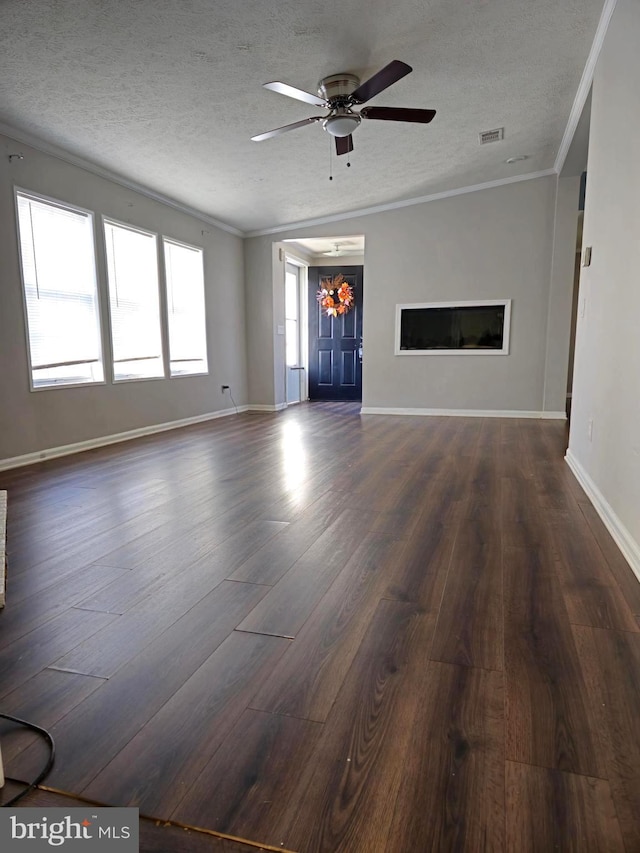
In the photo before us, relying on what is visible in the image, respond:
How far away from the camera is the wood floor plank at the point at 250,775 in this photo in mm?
936

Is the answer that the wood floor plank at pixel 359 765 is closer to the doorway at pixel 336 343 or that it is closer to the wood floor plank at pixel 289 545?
the wood floor plank at pixel 289 545

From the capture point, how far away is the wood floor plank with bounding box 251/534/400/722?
4.12 ft

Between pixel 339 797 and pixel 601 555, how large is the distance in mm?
1699

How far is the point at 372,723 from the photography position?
1178 mm

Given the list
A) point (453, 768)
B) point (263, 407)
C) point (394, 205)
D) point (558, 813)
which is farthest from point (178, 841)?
point (394, 205)

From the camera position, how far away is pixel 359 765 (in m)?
1.05

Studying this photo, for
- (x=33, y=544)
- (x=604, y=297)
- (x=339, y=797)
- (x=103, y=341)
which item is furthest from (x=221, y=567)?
(x=103, y=341)

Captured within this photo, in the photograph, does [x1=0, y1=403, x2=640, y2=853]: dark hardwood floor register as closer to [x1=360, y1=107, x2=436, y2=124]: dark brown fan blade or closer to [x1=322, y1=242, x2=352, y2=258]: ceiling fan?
[x1=360, y1=107, x2=436, y2=124]: dark brown fan blade

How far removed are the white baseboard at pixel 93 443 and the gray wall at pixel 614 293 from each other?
4.24 metres

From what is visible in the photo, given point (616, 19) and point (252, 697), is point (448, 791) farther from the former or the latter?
point (616, 19)

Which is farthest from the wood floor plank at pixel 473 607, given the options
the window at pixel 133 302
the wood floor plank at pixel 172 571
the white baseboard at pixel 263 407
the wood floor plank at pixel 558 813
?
the white baseboard at pixel 263 407

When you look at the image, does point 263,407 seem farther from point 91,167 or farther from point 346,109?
point 346,109

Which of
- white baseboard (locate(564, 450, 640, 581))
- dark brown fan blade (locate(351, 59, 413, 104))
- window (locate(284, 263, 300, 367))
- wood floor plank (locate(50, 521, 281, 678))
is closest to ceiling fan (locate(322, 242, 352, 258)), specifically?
window (locate(284, 263, 300, 367))

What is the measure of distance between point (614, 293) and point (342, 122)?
91.1 inches
